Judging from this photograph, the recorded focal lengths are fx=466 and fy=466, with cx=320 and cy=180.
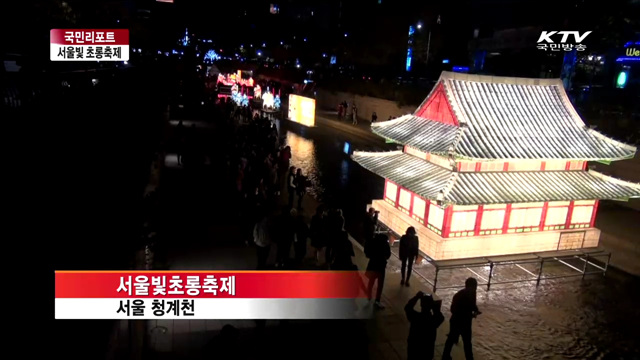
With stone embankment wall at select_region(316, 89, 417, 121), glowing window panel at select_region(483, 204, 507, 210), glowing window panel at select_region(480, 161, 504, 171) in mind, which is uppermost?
stone embankment wall at select_region(316, 89, 417, 121)

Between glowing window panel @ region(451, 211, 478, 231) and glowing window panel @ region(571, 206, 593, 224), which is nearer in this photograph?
glowing window panel @ region(451, 211, 478, 231)

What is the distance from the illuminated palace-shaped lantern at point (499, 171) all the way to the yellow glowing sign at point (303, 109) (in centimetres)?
1635

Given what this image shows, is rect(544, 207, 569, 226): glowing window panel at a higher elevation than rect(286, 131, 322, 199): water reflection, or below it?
higher

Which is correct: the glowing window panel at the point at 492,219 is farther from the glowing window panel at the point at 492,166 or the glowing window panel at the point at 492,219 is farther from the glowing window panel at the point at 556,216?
the glowing window panel at the point at 556,216

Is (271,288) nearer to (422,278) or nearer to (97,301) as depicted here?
(97,301)

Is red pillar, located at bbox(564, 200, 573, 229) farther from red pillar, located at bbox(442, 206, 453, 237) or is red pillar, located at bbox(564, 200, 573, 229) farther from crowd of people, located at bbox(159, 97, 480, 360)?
crowd of people, located at bbox(159, 97, 480, 360)

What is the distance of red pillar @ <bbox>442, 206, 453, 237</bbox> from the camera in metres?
12.2

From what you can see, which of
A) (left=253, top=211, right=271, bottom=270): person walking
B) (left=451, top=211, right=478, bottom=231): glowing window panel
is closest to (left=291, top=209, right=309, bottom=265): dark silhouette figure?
(left=253, top=211, right=271, bottom=270): person walking

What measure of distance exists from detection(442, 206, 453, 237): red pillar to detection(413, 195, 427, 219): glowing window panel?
3.06 feet

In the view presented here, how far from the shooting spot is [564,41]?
3044 centimetres

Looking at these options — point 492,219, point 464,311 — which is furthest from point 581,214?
point 464,311

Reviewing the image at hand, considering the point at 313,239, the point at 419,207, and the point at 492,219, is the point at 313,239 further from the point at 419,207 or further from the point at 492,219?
the point at 492,219

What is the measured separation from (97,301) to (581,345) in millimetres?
8781
